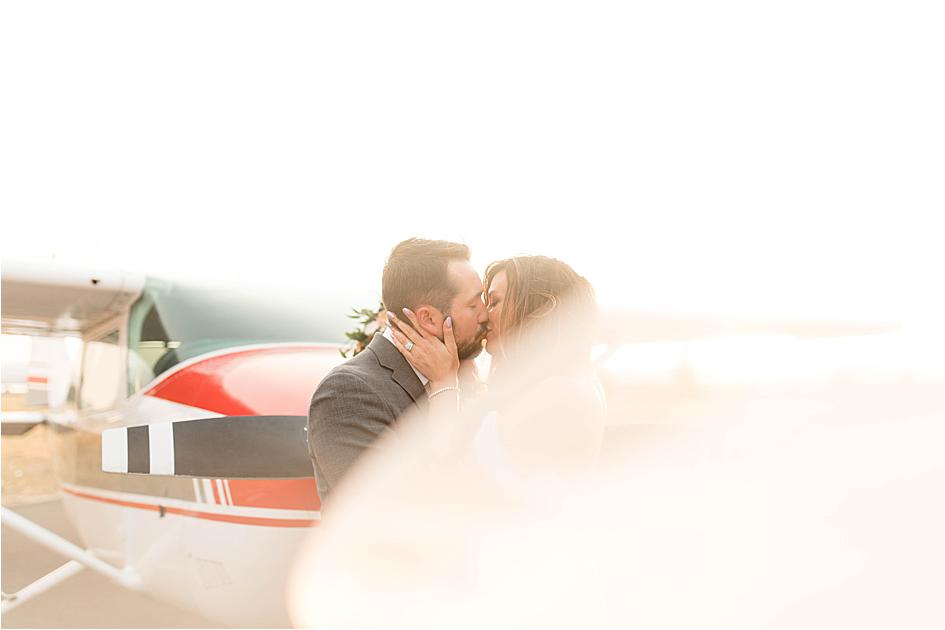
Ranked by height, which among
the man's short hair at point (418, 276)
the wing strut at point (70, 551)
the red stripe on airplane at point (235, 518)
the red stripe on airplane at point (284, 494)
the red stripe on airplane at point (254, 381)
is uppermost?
the man's short hair at point (418, 276)

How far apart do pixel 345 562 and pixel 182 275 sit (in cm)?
276

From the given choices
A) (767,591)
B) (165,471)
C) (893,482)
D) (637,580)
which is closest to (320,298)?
(165,471)

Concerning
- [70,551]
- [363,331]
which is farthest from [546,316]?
[70,551]

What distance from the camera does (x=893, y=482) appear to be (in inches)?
350

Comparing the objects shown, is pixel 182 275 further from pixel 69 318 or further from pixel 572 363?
pixel 572 363

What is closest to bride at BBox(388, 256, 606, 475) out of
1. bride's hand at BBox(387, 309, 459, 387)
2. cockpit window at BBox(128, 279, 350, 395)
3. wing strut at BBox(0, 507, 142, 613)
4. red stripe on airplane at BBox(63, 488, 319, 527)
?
bride's hand at BBox(387, 309, 459, 387)

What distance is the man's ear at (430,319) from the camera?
1.91m

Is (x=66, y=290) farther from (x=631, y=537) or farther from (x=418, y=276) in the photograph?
(x=631, y=537)

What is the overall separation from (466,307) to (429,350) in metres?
0.16

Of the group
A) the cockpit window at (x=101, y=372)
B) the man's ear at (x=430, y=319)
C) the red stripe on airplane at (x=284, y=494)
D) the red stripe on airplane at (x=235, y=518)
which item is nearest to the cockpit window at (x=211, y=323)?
the cockpit window at (x=101, y=372)

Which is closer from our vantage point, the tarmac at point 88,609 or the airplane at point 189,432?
the airplane at point 189,432

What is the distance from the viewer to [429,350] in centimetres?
187

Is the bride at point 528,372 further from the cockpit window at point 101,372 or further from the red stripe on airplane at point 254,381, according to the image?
the cockpit window at point 101,372

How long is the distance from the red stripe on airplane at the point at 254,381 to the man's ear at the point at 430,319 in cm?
128
